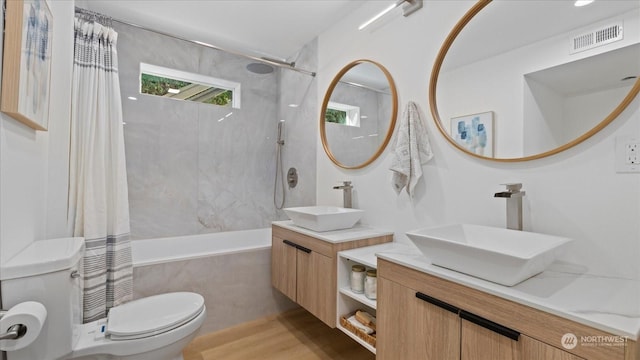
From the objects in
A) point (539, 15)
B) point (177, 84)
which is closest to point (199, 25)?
point (177, 84)

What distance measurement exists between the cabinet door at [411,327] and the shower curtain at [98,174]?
1.71 meters

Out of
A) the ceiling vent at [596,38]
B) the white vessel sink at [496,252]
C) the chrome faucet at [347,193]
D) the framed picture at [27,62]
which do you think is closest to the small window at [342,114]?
the chrome faucet at [347,193]

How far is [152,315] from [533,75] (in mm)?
2276

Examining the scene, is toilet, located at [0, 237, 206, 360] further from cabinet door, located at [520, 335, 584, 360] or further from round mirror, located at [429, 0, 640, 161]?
round mirror, located at [429, 0, 640, 161]

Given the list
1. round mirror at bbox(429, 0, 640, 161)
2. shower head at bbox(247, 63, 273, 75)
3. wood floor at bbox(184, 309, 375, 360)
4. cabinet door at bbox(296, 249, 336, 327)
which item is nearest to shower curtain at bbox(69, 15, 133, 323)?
wood floor at bbox(184, 309, 375, 360)

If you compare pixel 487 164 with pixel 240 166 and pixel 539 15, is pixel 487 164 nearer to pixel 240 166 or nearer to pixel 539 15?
pixel 539 15

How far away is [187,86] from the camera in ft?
9.64

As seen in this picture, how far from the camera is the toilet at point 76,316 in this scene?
1.01 m

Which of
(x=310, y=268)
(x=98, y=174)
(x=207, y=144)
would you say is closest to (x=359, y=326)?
(x=310, y=268)

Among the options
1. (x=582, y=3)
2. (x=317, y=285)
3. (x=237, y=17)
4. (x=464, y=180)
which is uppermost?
(x=237, y=17)

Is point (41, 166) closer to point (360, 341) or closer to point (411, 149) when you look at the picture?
point (360, 341)

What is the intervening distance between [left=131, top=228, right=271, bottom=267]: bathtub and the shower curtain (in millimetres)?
493

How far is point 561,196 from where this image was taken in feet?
3.83

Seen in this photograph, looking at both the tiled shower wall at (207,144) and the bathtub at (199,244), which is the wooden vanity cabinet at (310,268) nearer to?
the bathtub at (199,244)
